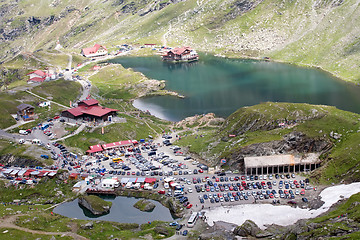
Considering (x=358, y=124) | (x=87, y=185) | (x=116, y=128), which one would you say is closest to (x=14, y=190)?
(x=87, y=185)

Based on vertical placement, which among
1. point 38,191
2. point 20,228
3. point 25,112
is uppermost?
point 25,112

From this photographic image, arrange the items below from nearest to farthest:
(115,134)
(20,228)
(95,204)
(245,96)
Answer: (20,228) → (95,204) → (115,134) → (245,96)

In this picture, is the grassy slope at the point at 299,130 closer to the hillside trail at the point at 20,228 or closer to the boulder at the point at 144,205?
the boulder at the point at 144,205

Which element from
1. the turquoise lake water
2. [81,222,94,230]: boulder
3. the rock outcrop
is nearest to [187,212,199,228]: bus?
[81,222,94,230]: boulder

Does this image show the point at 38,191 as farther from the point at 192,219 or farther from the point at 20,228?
the point at 192,219

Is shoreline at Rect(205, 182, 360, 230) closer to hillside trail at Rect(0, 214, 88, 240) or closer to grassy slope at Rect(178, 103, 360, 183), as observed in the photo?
grassy slope at Rect(178, 103, 360, 183)

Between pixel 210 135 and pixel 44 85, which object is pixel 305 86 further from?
pixel 44 85

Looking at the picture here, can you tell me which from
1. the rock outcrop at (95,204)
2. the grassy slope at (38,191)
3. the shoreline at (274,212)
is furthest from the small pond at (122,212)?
the shoreline at (274,212)

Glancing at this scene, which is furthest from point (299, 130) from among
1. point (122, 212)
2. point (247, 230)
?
point (122, 212)
